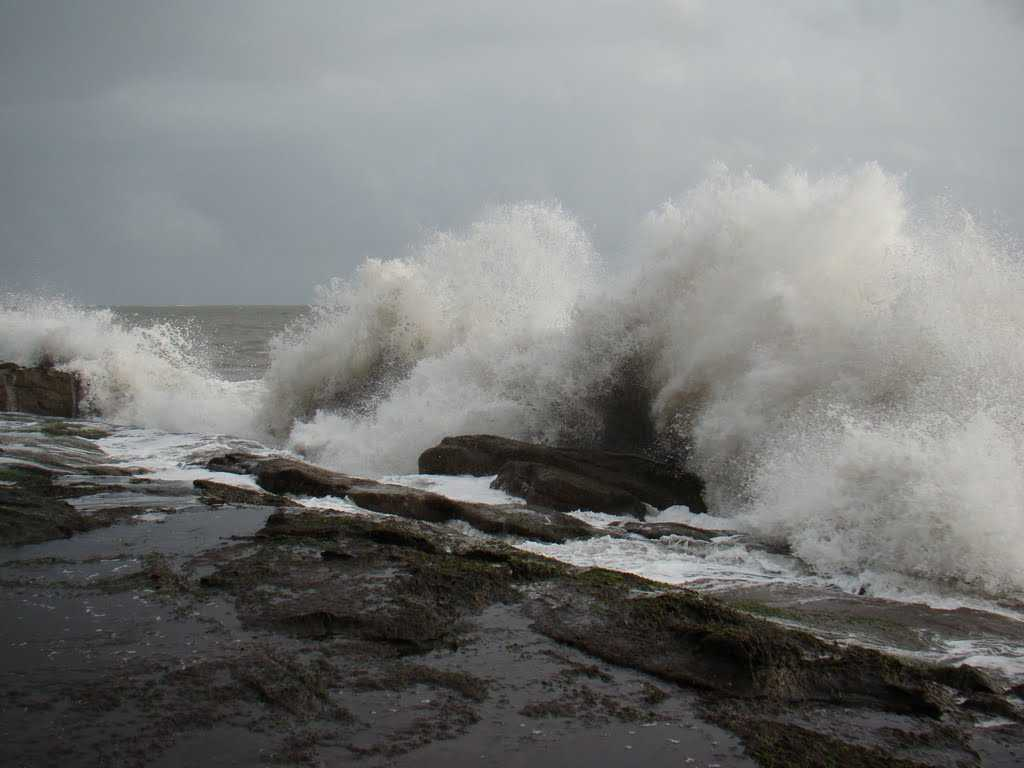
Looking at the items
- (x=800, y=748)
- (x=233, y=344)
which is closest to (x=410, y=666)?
(x=800, y=748)

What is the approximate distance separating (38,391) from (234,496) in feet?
35.2

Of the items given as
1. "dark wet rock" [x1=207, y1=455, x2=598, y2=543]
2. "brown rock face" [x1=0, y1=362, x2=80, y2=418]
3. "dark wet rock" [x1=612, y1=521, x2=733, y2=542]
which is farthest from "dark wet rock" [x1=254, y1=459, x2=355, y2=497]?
"brown rock face" [x1=0, y1=362, x2=80, y2=418]

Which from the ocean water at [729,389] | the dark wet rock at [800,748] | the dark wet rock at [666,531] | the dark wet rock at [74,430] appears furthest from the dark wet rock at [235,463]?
the dark wet rock at [800,748]

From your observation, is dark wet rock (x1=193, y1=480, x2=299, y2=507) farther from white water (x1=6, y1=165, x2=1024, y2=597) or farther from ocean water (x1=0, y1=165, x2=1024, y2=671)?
white water (x1=6, y1=165, x2=1024, y2=597)

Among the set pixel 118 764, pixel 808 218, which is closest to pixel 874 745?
pixel 118 764

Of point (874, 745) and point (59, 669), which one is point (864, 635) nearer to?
point (874, 745)

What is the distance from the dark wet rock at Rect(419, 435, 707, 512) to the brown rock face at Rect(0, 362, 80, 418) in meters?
9.67

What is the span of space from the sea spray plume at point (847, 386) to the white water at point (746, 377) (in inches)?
0.9

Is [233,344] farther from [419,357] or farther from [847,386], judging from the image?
[847,386]

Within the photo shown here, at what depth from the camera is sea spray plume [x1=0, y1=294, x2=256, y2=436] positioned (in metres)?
16.2

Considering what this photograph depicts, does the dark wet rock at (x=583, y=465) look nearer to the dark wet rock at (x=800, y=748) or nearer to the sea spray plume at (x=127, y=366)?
the dark wet rock at (x=800, y=748)

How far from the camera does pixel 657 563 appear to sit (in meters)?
6.56

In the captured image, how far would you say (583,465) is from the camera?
9.27m

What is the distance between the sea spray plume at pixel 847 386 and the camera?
21.5ft
